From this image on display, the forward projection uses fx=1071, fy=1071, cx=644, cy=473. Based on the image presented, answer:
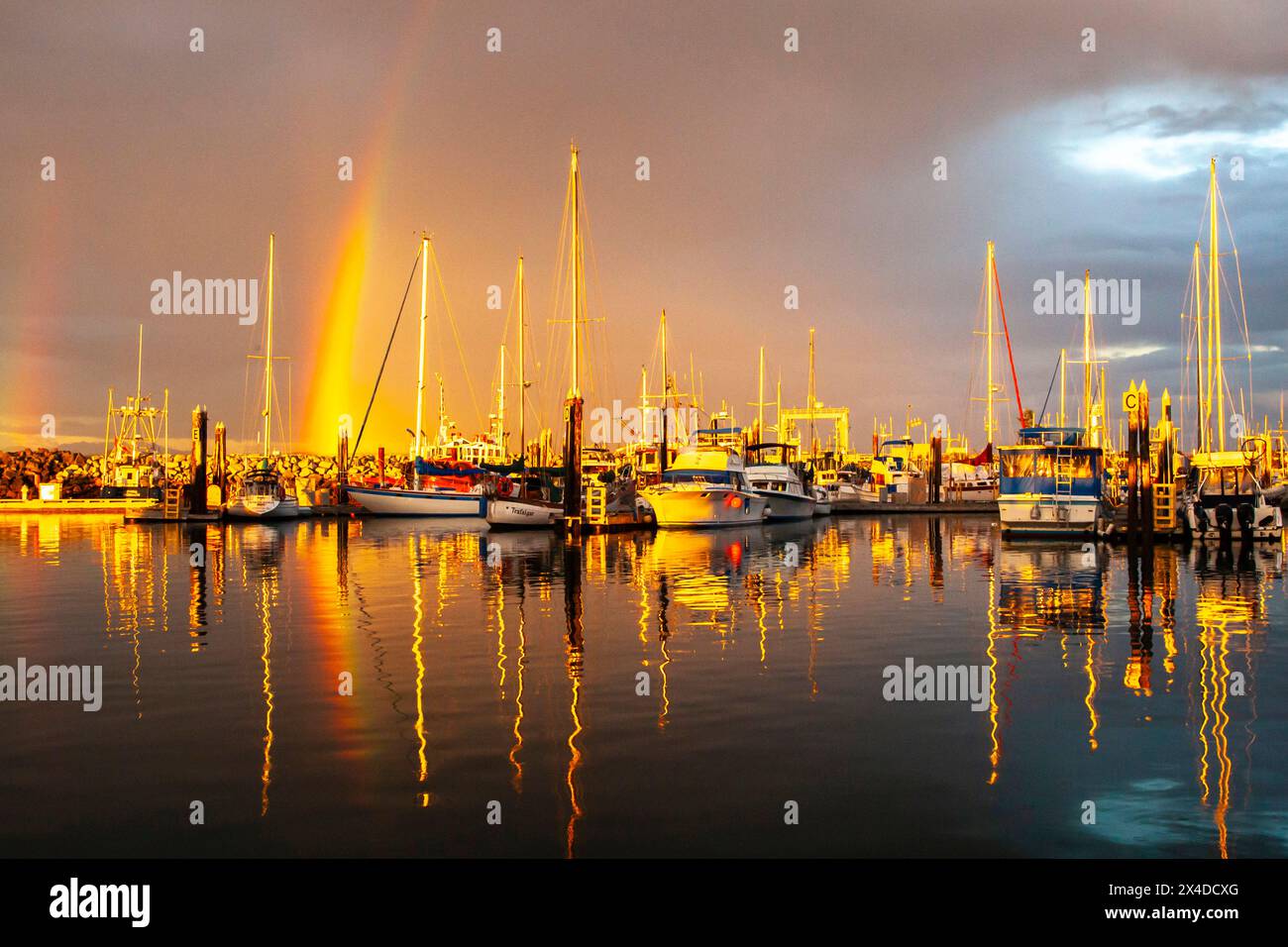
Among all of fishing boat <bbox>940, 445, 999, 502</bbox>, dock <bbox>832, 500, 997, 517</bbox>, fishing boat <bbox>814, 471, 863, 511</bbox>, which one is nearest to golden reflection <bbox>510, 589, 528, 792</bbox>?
dock <bbox>832, 500, 997, 517</bbox>

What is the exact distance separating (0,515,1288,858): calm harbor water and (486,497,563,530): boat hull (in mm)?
28313

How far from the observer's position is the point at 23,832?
7875 millimetres

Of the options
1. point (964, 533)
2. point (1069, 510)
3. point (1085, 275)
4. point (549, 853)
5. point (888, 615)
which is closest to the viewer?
point (549, 853)

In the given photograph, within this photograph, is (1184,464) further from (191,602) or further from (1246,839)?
(1246,839)

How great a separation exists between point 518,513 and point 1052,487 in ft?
81.6

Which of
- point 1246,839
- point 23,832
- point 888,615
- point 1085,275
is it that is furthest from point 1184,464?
point 23,832

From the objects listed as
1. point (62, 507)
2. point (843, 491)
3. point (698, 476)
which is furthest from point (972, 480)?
point (62, 507)

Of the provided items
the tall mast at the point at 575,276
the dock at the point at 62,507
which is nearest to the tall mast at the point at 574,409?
the tall mast at the point at 575,276

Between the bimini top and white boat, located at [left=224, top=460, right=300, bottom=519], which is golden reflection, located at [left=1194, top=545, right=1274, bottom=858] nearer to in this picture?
the bimini top

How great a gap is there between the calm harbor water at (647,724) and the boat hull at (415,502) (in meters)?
48.7
